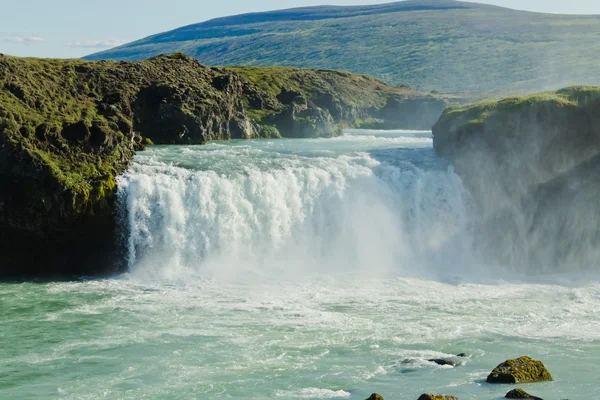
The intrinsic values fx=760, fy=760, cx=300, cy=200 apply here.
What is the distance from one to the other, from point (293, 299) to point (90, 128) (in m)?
16.8

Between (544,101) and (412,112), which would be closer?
(544,101)

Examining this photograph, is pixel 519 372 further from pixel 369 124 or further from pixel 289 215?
pixel 369 124

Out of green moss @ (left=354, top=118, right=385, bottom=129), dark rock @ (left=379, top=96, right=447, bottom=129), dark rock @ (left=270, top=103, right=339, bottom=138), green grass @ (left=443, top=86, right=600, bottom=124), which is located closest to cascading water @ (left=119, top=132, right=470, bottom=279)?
green grass @ (left=443, top=86, right=600, bottom=124)

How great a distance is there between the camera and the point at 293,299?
33.6m

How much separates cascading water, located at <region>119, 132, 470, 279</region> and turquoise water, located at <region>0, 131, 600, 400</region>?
9 centimetres

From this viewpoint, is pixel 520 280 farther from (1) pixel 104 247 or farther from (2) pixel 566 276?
(1) pixel 104 247

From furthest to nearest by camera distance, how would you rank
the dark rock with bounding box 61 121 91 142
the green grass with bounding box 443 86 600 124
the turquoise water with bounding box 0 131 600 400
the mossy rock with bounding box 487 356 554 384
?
the green grass with bounding box 443 86 600 124 < the dark rock with bounding box 61 121 91 142 < the turquoise water with bounding box 0 131 600 400 < the mossy rock with bounding box 487 356 554 384

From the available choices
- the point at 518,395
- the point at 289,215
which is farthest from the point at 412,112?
the point at 518,395

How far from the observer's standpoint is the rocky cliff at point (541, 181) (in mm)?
42844

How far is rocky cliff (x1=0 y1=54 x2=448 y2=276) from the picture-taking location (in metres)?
38.0

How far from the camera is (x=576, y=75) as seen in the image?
6186 inches

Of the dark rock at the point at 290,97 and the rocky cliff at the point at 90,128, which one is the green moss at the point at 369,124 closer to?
the dark rock at the point at 290,97

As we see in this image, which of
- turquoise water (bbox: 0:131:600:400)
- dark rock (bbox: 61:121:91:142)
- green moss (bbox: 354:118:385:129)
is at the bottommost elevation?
turquoise water (bbox: 0:131:600:400)

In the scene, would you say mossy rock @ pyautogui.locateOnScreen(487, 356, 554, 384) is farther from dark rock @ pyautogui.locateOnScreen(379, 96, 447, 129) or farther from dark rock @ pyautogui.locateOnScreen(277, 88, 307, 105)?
dark rock @ pyautogui.locateOnScreen(379, 96, 447, 129)
